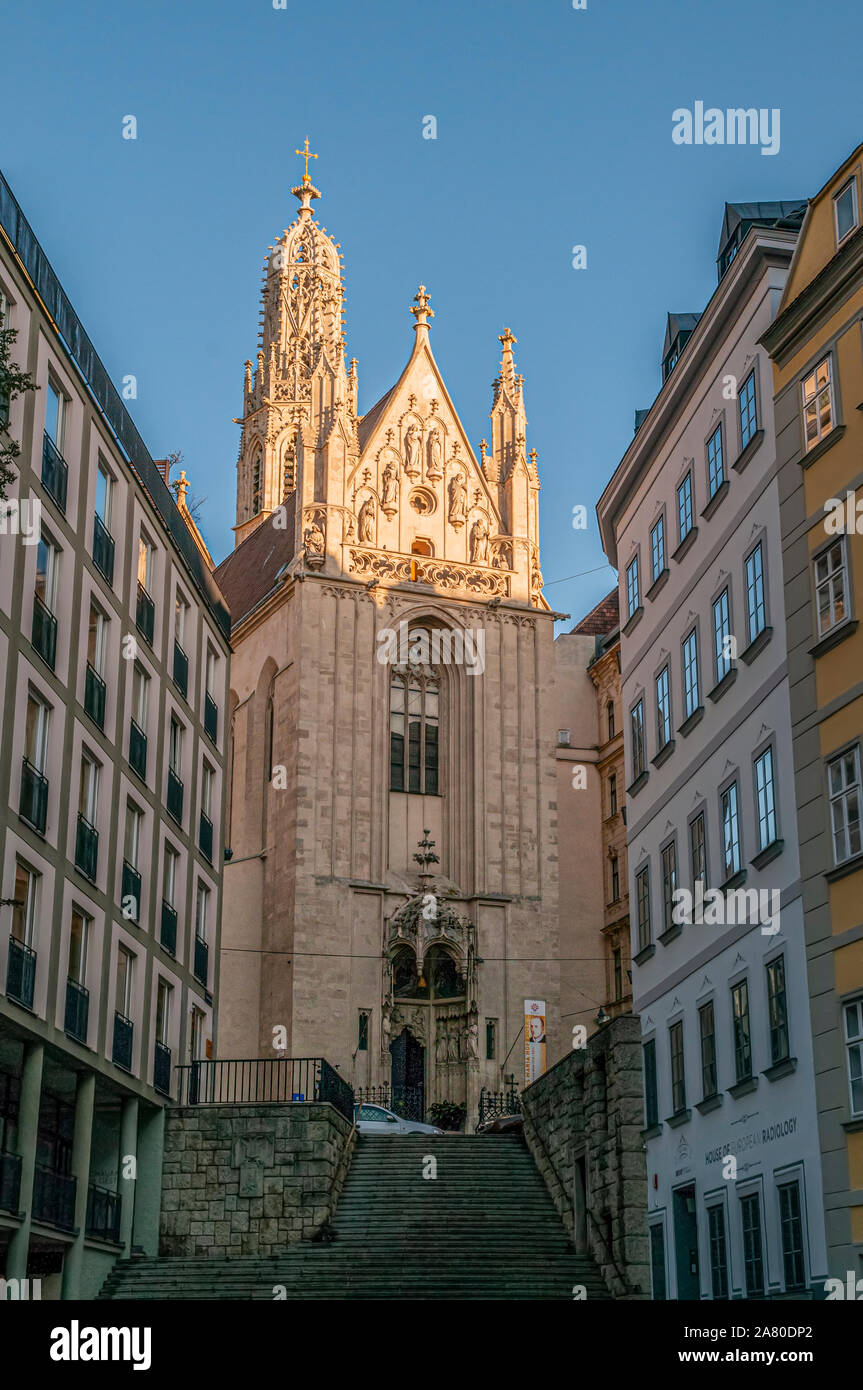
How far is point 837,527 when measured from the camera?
22.8m

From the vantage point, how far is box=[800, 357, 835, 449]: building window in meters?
23.7

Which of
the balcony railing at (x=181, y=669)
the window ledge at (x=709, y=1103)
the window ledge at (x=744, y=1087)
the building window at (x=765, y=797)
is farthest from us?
the balcony railing at (x=181, y=669)

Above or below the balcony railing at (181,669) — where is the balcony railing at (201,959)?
below

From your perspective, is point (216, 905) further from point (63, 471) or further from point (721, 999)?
point (721, 999)

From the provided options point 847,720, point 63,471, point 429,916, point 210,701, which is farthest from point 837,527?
point 429,916

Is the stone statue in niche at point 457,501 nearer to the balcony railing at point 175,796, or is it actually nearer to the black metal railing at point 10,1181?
the balcony railing at point 175,796

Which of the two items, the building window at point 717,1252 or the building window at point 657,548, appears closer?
the building window at point 717,1252

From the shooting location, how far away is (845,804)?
2198cm

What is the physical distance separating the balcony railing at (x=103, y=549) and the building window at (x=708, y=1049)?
1375 cm

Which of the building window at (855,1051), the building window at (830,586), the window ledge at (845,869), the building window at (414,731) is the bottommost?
the building window at (855,1051)

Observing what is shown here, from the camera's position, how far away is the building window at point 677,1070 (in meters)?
28.0

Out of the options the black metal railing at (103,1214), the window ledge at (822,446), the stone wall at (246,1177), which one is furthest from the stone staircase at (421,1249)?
the window ledge at (822,446)

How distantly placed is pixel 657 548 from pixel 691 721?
15.3 feet
